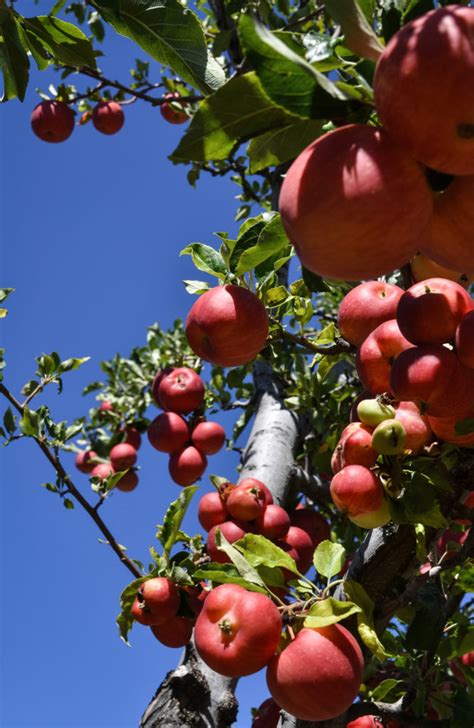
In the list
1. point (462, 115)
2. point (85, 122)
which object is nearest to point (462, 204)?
point (462, 115)

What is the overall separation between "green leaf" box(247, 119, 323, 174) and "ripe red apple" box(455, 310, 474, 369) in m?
0.39

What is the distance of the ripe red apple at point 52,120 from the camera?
13.6ft

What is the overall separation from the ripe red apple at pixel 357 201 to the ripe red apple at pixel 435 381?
1.12ft

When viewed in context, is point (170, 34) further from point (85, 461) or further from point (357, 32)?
point (85, 461)

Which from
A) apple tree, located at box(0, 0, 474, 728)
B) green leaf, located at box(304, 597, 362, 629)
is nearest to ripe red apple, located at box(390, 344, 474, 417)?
apple tree, located at box(0, 0, 474, 728)

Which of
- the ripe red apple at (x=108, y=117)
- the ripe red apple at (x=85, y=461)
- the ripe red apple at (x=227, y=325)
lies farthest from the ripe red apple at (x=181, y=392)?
the ripe red apple at (x=108, y=117)

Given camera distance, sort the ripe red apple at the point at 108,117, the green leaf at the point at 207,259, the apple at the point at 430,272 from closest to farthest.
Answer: the apple at the point at 430,272, the green leaf at the point at 207,259, the ripe red apple at the point at 108,117

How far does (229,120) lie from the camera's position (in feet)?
3.02

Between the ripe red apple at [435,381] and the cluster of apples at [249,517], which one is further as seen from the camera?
the cluster of apples at [249,517]

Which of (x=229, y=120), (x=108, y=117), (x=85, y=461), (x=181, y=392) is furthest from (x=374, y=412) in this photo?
(x=108, y=117)

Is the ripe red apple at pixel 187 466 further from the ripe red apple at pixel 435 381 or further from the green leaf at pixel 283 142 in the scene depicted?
the green leaf at pixel 283 142

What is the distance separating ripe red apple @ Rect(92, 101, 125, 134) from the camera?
4516 millimetres

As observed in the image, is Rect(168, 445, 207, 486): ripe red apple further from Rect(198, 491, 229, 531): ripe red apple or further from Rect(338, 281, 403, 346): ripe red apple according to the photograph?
Rect(338, 281, 403, 346): ripe red apple

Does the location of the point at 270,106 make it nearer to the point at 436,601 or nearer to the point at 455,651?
the point at 436,601
